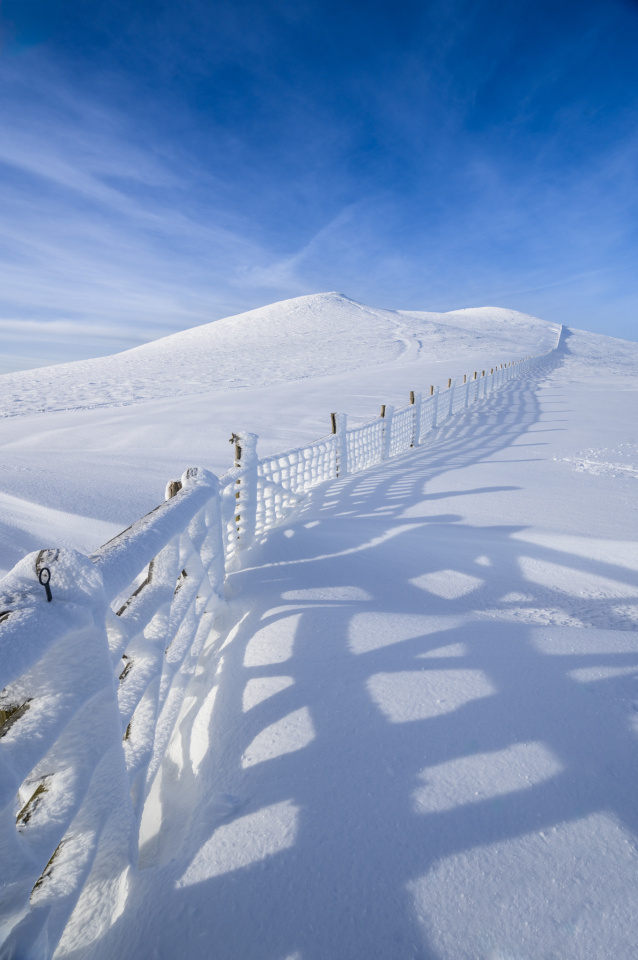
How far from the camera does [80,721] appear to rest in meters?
1.25

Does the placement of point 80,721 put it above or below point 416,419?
below

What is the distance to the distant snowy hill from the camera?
25.3m

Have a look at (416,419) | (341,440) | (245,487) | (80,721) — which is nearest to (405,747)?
(80,721)

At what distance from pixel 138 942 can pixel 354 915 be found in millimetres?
658

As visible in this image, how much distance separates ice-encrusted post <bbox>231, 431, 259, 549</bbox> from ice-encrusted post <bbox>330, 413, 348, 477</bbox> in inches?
117

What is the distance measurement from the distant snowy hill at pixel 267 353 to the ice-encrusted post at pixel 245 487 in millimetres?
17868

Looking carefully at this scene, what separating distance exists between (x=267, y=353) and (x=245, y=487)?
41405 millimetres

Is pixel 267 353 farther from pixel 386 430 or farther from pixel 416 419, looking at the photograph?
pixel 386 430

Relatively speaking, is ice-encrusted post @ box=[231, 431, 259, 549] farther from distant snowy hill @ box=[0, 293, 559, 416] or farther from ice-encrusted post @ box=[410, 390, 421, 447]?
distant snowy hill @ box=[0, 293, 559, 416]

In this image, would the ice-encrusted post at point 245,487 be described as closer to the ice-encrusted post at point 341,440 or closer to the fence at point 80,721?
the fence at point 80,721

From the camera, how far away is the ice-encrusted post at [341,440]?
23.8 feet

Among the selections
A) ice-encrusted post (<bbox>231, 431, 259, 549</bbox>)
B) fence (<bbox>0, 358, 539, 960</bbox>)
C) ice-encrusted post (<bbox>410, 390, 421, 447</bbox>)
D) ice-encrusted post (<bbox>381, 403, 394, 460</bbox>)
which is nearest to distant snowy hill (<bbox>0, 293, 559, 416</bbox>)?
ice-encrusted post (<bbox>410, 390, 421, 447</bbox>)

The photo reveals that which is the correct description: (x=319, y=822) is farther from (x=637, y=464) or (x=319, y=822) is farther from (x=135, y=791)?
(x=637, y=464)

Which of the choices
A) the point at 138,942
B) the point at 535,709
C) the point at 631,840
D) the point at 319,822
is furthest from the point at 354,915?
the point at 535,709
